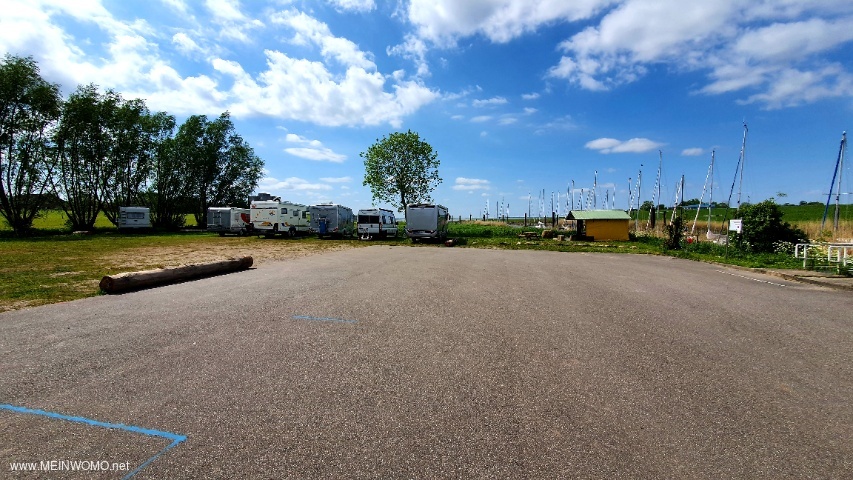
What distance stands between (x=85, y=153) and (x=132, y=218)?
7682mm

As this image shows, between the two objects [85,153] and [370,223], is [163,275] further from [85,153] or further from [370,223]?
[85,153]

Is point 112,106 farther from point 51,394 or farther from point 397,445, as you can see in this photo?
point 397,445

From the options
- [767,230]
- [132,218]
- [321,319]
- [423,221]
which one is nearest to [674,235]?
[767,230]

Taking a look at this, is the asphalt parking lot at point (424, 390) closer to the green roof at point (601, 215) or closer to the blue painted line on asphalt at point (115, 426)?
the blue painted line on asphalt at point (115, 426)

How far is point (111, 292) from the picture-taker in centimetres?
889

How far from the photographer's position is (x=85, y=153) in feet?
132

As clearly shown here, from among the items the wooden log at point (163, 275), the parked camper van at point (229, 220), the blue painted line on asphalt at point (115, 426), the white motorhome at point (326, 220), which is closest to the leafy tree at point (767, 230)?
the wooden log at point (163, 275)

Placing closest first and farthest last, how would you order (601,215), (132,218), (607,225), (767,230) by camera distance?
(767,230), (607,225), (601,215), (132,218)

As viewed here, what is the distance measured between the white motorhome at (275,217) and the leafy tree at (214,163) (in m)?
23.6

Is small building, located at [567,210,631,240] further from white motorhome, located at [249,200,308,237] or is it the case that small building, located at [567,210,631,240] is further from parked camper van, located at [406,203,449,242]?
white motorhome, located at [249,200,308,237]

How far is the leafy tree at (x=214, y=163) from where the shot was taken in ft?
168

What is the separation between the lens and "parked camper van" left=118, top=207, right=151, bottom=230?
40.4 meters

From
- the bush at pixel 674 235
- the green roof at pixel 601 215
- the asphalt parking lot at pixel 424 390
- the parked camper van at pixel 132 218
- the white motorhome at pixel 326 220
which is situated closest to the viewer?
the asphalt parking lot at pixel 424 390

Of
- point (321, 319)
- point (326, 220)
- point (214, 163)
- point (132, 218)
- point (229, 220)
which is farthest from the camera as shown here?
point (214, 163)
